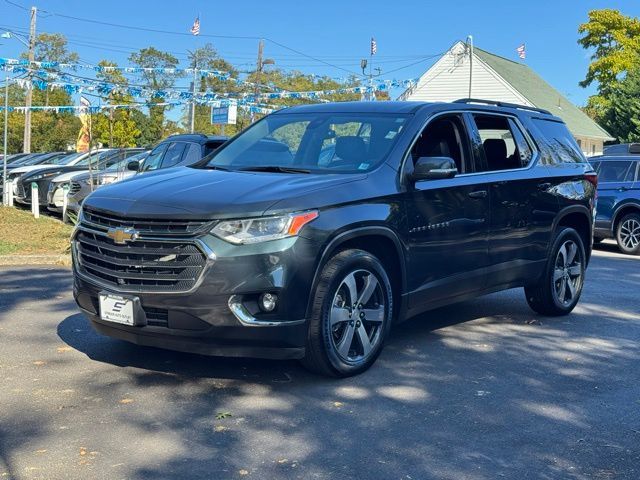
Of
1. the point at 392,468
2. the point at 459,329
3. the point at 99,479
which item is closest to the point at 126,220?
the point at 99,479

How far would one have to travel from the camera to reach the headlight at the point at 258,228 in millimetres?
4652

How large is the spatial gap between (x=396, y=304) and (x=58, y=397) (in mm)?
2308

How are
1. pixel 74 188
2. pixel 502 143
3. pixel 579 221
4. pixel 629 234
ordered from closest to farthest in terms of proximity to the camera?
pixel 502 143
pixel 579 221
pixel 629 234
pixel 74 188

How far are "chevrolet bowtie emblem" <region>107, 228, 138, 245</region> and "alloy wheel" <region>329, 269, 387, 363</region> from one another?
51.4 inches

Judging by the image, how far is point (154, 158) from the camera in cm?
1330

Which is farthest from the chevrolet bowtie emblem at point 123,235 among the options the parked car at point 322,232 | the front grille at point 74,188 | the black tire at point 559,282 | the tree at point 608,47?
the tree at point 608,47

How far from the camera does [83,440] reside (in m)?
4.09

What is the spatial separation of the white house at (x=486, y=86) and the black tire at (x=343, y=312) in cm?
3735

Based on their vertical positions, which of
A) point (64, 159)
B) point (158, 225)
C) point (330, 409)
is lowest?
point (330, 409)

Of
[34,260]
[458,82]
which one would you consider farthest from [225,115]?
[34,260]

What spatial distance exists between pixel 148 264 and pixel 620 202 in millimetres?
11649

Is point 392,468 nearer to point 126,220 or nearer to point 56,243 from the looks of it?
point 126,220

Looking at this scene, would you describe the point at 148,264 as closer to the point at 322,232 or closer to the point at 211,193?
the point at 211,193

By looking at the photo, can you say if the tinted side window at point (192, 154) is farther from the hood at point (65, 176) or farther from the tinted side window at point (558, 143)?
the tinted side window at point (558, 143)
